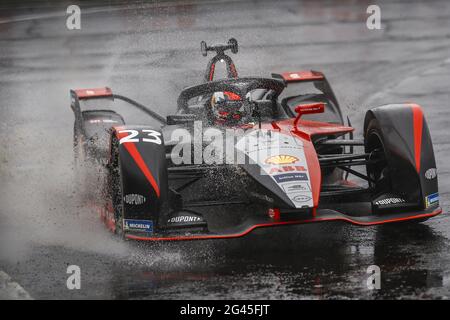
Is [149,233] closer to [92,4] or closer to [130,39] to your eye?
[130,39]

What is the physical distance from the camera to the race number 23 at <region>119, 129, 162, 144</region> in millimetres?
9270

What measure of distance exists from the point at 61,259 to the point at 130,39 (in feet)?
38.9

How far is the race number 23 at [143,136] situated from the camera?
30.4ft

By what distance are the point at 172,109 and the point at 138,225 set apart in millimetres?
6628

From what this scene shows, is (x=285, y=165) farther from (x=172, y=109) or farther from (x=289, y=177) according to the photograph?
(x=172, y=109)

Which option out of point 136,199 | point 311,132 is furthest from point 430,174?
point 136,199

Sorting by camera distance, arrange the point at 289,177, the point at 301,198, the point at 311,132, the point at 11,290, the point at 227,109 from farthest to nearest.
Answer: the point at 227,109
the point at 311,132
the point at 289,177
the point at 301,198
the point at 11,290

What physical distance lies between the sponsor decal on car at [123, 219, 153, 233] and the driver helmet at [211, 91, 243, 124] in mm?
2031

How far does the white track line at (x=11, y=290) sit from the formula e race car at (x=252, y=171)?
1.12 meters

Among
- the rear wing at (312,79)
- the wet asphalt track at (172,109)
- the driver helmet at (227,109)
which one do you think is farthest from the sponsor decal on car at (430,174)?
the rear wing at (312,79)

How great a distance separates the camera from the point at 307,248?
907 cm

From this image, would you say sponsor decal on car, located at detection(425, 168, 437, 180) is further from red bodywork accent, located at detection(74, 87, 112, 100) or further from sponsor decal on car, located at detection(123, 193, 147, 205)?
red bodywork accent, located at detection(74, 87, 112, 100)

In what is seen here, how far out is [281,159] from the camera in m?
9.09
